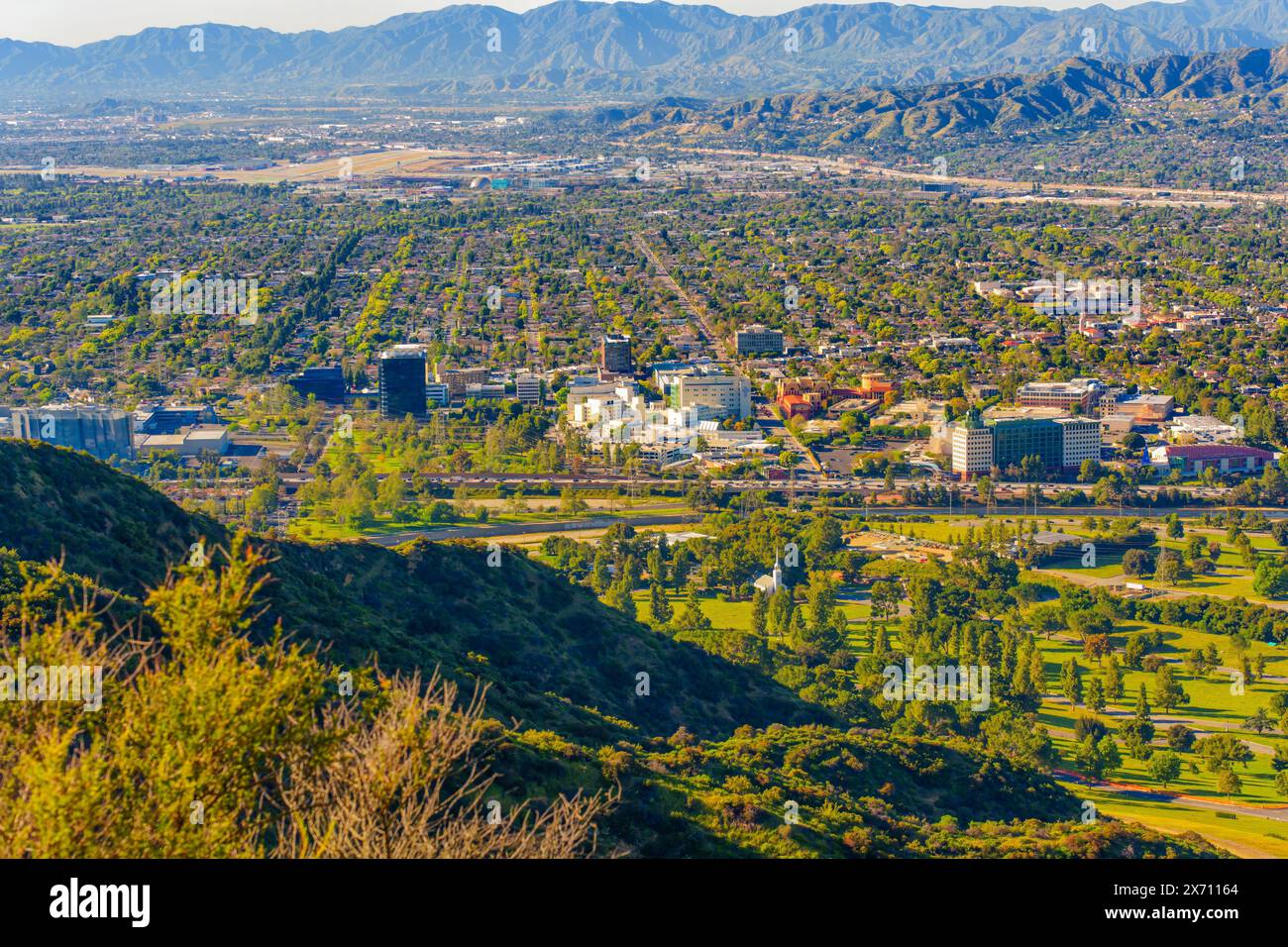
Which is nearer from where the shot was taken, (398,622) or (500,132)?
(398,622)

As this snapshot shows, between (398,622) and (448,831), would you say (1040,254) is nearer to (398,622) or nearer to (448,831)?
(398,622)

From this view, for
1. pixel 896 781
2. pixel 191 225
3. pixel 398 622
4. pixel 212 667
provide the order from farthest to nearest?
1. pixel 191 225
2. pixel 398 622
3. pixel 896 781
4. pixel 212 667

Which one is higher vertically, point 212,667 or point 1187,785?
point 212,667

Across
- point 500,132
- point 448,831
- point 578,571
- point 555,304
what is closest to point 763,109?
point 500,132

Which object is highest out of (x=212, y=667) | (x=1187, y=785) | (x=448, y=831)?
(x=212, y=667)

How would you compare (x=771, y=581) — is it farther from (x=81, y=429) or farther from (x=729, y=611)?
(x=81, y=429)
